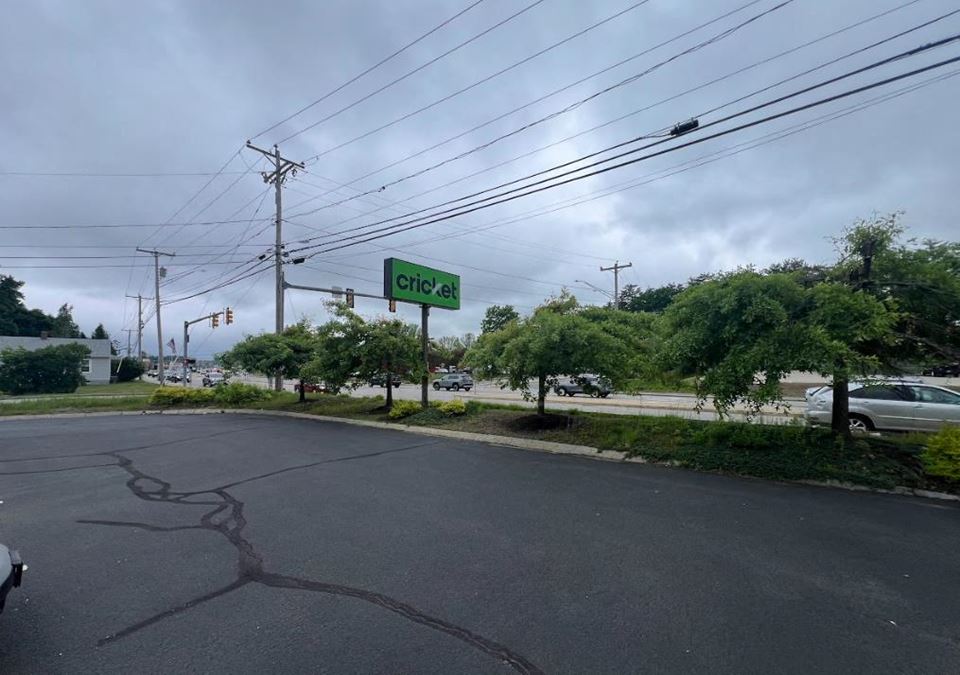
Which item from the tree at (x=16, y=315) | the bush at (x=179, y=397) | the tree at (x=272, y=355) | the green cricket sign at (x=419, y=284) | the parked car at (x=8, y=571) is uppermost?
the tree at (x=16, y=315)

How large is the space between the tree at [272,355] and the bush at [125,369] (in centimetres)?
5360

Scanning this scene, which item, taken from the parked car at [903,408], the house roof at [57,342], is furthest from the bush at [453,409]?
the house roof at [57,342]

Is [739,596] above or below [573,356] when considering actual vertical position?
below

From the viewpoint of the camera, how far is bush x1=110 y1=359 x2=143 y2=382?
64.2 metres

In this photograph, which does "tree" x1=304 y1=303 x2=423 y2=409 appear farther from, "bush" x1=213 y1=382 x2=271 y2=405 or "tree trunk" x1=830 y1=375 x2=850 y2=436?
"tree trunk" x1=830 y1=375 x2=850 y2=436

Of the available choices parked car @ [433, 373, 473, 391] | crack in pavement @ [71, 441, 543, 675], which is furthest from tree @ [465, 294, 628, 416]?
parked car @ [433, 373, 473, 391]

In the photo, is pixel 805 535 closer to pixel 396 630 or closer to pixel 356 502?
pixel 396 630

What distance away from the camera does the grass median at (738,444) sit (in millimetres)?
7664

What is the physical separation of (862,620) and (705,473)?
4.85 meters

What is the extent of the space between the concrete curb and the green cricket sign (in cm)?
437

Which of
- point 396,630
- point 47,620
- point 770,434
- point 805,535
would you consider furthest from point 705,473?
point 47,620

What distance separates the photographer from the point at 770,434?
932 centimetres

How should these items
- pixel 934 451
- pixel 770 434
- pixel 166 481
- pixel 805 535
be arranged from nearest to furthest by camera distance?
pixel 805 535 → pixel 934 451 → pixel 166 481 → pixel 770 434

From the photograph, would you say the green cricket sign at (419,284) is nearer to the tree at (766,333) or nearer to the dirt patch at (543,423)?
the dirt patch at (543,423)
